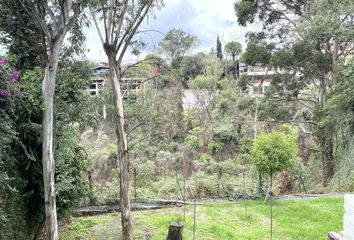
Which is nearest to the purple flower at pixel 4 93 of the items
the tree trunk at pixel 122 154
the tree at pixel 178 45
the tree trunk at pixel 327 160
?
the tree trunk at pixel 122 154

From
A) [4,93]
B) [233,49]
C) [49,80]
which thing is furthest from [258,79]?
[4,93]

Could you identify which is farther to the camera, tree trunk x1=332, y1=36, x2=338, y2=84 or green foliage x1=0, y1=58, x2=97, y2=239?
tree trunk x1=332, y1=36, x2=338, y2=84

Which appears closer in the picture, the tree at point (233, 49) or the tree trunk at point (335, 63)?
the tree trunk at point (335, 63)

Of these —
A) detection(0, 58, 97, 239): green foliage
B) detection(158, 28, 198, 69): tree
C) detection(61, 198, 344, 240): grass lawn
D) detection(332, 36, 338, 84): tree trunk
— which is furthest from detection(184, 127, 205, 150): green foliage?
detection(0, 58, 97, 239): green foliage

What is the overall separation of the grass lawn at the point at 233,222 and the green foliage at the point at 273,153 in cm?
89

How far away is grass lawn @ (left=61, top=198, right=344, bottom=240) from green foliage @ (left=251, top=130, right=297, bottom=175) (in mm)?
894

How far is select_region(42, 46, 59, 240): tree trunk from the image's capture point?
5570mm

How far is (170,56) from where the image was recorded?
21594mm

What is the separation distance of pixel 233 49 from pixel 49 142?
18347mm

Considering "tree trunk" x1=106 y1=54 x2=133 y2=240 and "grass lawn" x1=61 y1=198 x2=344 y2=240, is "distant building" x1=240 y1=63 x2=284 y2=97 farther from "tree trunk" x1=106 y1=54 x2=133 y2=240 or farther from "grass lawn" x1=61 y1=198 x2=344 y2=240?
"tree trunk" x1=106 y1=54 x2=133 y2=240

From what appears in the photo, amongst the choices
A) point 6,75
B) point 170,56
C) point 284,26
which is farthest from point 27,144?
point 170,56

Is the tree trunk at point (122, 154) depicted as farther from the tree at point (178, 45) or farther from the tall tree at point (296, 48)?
the tree at point (178, 45)

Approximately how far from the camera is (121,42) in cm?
685

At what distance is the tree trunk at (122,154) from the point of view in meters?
6.75
